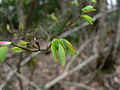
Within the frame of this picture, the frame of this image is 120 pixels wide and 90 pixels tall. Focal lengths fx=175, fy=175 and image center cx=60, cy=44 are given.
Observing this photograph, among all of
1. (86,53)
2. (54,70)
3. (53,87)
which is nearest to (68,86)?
(53,87)

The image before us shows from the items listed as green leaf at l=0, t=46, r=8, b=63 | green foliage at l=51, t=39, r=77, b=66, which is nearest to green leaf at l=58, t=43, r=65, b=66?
green foliage at l=51, t=39, r=77, b=66

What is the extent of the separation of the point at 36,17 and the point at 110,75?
378 centimetres

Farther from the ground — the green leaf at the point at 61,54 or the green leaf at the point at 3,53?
the green leaf at the point at 3,53

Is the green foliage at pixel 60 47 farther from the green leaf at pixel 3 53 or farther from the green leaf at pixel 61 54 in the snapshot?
the green leaf at pixel 3 53

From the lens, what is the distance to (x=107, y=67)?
443 centimetres

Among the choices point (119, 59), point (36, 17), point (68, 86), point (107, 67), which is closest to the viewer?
point (68, 86)

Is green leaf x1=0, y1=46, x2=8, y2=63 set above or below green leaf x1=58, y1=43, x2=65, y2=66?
above

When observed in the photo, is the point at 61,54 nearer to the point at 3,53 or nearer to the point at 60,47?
the point at 60,47

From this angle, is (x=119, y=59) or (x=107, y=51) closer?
(x=107, y=51)

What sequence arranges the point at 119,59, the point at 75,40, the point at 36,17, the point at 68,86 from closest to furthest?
1. the point at 68,86
2. the point at 119,59
3. the point at 75,40
4. the point at 36,17

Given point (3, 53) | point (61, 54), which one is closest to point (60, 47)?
point (61, 54)

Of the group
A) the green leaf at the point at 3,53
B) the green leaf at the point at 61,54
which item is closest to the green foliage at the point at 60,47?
the green leaf at the point at 61,54

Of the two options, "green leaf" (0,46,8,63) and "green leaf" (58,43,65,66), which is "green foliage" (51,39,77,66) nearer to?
"green leaf" (58,43,65,66)

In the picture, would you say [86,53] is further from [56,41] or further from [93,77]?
[56,41]
